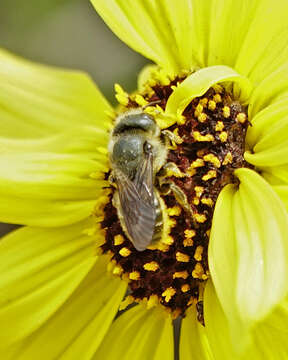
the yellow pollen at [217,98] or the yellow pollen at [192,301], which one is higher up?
the yellow pollen at [217,98]

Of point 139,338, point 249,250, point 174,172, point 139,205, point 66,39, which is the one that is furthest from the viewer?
point 66,39

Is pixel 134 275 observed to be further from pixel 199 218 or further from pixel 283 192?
pixel 283 192

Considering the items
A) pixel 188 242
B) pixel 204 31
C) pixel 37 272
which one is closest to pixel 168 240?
pixel 188 242

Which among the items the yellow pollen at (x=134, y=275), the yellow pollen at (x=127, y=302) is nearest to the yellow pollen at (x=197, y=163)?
the yellow pollen at (x=134, y=275)

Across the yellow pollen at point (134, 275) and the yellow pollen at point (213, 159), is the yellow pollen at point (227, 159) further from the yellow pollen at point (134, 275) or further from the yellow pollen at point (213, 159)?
the yellow pollen at point (134, 275)

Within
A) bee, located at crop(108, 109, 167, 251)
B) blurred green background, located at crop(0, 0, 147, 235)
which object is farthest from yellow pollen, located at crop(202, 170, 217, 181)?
blurred green background, located at crop(0, 0, 147, 235)

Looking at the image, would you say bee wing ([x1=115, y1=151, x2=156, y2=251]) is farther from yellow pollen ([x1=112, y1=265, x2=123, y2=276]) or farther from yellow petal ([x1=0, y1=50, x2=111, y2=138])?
yellow petal ([x1=0, y1=50, x2=111, y2=138])

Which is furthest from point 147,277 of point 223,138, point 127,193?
point 223,138
